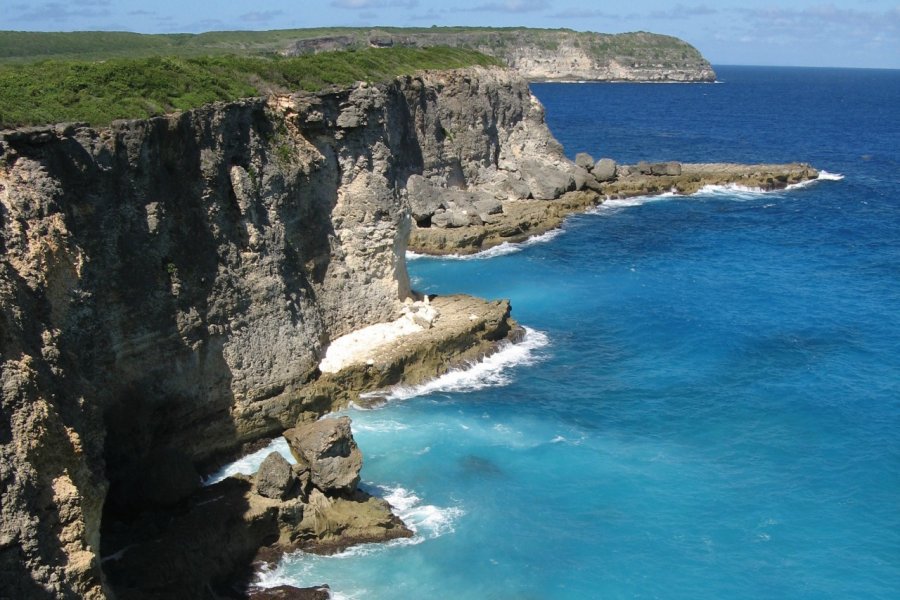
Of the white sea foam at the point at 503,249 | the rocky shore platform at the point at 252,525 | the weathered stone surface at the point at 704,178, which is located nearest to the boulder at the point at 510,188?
the white sea foam at the point at 503,249

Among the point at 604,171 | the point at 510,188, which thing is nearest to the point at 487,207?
the point at 510,188

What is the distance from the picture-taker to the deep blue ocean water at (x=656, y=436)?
27.2m

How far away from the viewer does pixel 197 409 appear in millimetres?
31312

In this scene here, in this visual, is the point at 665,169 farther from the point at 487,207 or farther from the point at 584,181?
the point at 487,207

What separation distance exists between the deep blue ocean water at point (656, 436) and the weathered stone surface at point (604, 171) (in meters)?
20.0

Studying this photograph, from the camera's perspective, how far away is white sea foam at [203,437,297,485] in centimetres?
3088

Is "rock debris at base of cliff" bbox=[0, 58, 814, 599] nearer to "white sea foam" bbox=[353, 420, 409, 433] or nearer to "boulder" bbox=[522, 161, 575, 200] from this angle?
"white sea foam" bbox=[353, 420, 409, 433]

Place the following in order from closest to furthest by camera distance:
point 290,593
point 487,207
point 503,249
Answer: point 290,593 → point 503,249 → point 487,207

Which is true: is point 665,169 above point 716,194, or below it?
above

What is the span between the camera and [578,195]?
260 feet

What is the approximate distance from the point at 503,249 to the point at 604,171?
2671cm

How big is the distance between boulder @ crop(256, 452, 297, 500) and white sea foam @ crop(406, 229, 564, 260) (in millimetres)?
35219

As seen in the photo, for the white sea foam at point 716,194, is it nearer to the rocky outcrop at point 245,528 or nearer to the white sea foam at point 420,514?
the white sea foam at point 420,514

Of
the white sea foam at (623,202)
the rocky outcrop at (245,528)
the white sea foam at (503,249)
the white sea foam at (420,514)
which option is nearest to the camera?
the rocky outcrop at (245,528)
